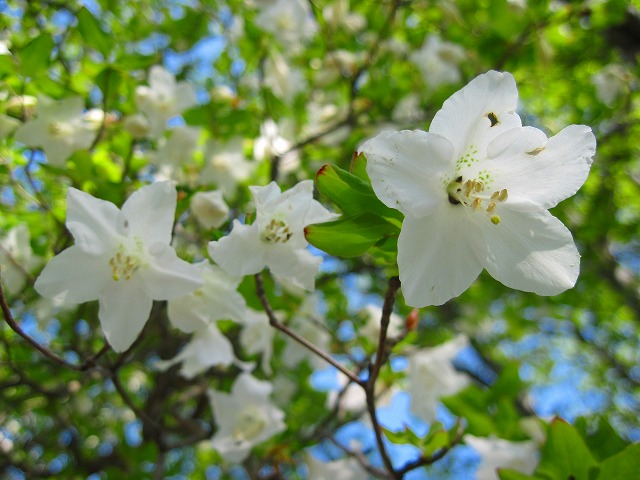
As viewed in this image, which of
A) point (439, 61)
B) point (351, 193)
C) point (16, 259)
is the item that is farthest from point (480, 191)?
point (439, 61)

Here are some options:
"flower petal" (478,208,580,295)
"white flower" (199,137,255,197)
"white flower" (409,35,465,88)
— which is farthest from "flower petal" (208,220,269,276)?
"white flower" (409,35,465,88)

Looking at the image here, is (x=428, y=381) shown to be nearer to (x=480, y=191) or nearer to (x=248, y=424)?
(x=248, y=424)

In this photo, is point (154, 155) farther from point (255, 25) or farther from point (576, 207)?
point (576, 207)

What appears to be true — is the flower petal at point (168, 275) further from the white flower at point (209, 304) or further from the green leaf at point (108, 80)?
the green leaf at point (108, 80)

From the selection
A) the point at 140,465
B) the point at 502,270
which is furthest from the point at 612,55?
the point at 140,465

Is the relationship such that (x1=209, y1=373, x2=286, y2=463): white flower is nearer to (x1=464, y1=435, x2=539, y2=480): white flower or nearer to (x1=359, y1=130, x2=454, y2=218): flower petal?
(x1=464, y1=435, x2=539, y2=480): white flower
